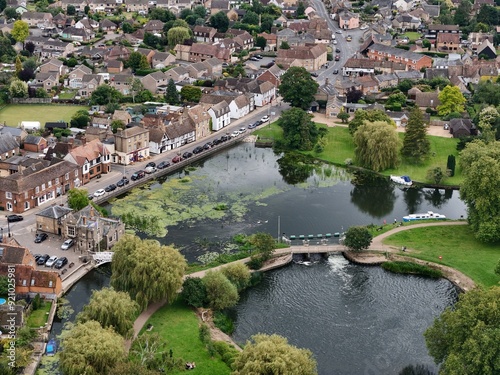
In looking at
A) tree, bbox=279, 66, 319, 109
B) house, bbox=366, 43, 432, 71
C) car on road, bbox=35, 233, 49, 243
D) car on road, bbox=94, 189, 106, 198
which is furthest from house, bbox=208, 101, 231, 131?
house, bbox=366, 43, 432, 71

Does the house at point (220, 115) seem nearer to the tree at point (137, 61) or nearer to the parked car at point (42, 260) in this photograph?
the tree at point (137, 61)

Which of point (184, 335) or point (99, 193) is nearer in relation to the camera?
point (184, 335)

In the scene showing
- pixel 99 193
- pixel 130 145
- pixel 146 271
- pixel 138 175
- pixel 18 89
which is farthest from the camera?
pixel 18 89

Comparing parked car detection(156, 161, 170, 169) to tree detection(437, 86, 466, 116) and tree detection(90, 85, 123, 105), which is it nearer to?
tree detection(90, 85, 123, 105)

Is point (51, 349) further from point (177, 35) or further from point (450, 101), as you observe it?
point (177, 35)

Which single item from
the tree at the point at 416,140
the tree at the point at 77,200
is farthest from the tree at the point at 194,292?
the tree at the point at 416,140

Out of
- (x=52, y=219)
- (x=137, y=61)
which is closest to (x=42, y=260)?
(x=52, y=219)
